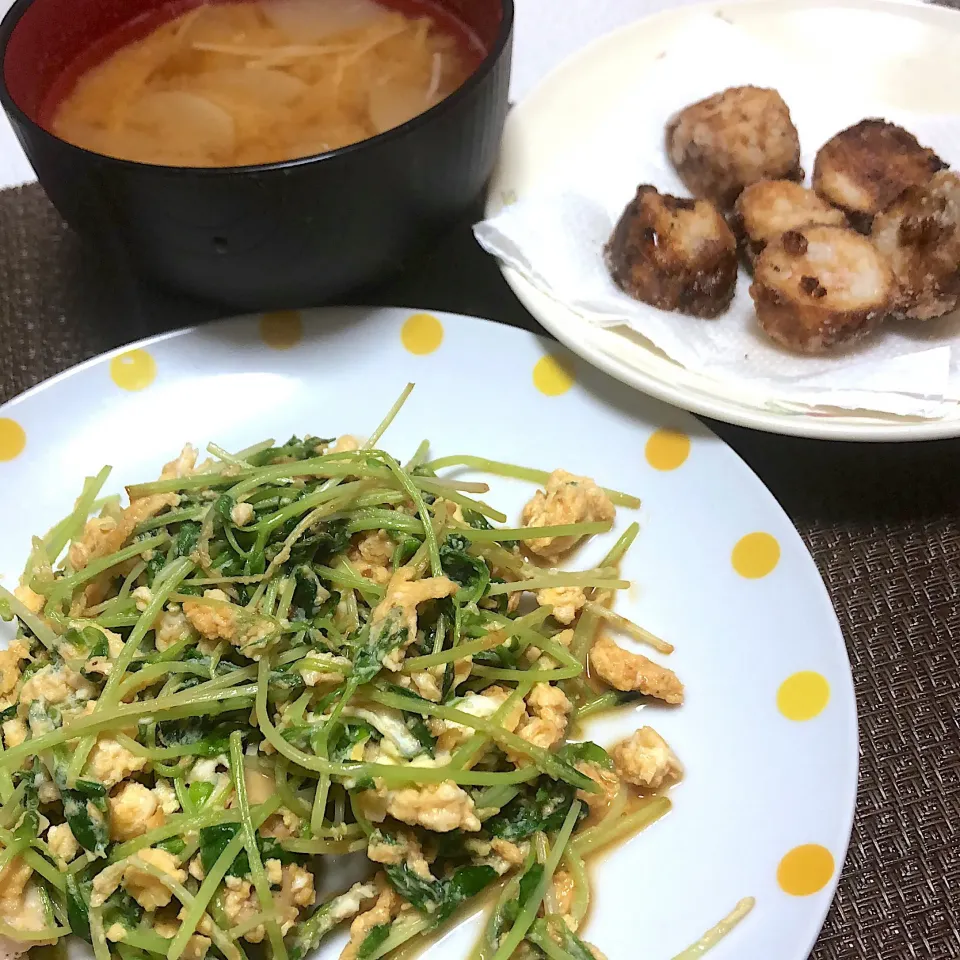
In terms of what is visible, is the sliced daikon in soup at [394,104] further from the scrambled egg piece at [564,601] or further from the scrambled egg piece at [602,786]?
the scrambled egg piece at [602,786]

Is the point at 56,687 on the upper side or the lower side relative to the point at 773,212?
lower

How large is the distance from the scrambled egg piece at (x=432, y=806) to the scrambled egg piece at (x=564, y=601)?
27 centimetres

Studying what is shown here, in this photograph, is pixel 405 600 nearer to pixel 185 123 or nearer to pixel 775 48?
pixel 185 123

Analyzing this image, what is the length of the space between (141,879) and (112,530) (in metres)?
0.43

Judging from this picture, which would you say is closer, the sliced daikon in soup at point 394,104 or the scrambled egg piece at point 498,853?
the scrambled egg piece at point 498,853

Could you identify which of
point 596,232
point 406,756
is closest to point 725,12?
point 596,232

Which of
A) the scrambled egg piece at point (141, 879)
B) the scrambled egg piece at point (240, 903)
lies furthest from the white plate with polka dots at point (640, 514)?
the scrambled egg piece at point (141, 879)

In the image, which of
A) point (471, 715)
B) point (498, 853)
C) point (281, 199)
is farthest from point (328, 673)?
point (281, 199)

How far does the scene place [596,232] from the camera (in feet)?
4.96

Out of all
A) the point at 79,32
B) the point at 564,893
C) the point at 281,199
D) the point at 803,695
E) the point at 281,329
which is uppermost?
the point at 79,32

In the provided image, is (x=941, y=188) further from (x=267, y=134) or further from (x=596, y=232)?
(x=267, y=134)

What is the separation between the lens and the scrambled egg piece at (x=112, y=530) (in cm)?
120

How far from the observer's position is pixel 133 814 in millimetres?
1036

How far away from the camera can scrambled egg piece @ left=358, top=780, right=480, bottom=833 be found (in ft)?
3.27
